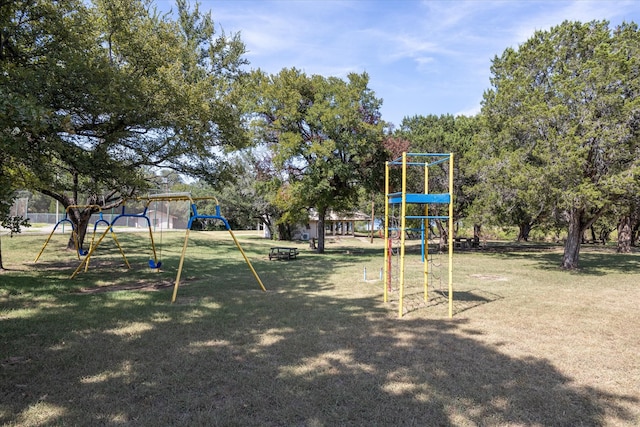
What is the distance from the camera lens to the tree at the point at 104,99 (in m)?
8.00

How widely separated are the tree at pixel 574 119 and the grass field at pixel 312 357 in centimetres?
434

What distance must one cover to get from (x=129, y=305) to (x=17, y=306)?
2.02m

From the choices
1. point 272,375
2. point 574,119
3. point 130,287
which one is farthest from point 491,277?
point 130,287

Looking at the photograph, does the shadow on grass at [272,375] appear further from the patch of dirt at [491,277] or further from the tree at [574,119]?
the tree at [574,119]

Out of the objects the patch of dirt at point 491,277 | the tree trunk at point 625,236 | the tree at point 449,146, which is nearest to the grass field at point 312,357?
the patch of dirt at point 491,277

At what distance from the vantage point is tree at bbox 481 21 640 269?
492 inches

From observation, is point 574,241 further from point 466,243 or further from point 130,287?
point 130,287

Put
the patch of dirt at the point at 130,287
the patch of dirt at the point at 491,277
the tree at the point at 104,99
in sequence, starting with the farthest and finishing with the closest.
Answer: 1. the patch of dirt at the point at 491,277
2. the patch of dirt at the point at 130,287
3. the tree at the point at 104,99

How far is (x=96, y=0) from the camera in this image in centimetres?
1139

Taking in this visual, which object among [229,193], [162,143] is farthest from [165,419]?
[229,193]

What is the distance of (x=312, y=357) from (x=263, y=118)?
19.3 m

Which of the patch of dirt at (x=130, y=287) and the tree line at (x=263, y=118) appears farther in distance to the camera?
the patch of dirt at (x=130, y=287)

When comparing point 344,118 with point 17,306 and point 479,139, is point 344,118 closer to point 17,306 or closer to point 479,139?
point 479,139

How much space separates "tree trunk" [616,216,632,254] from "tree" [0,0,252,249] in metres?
25.6
